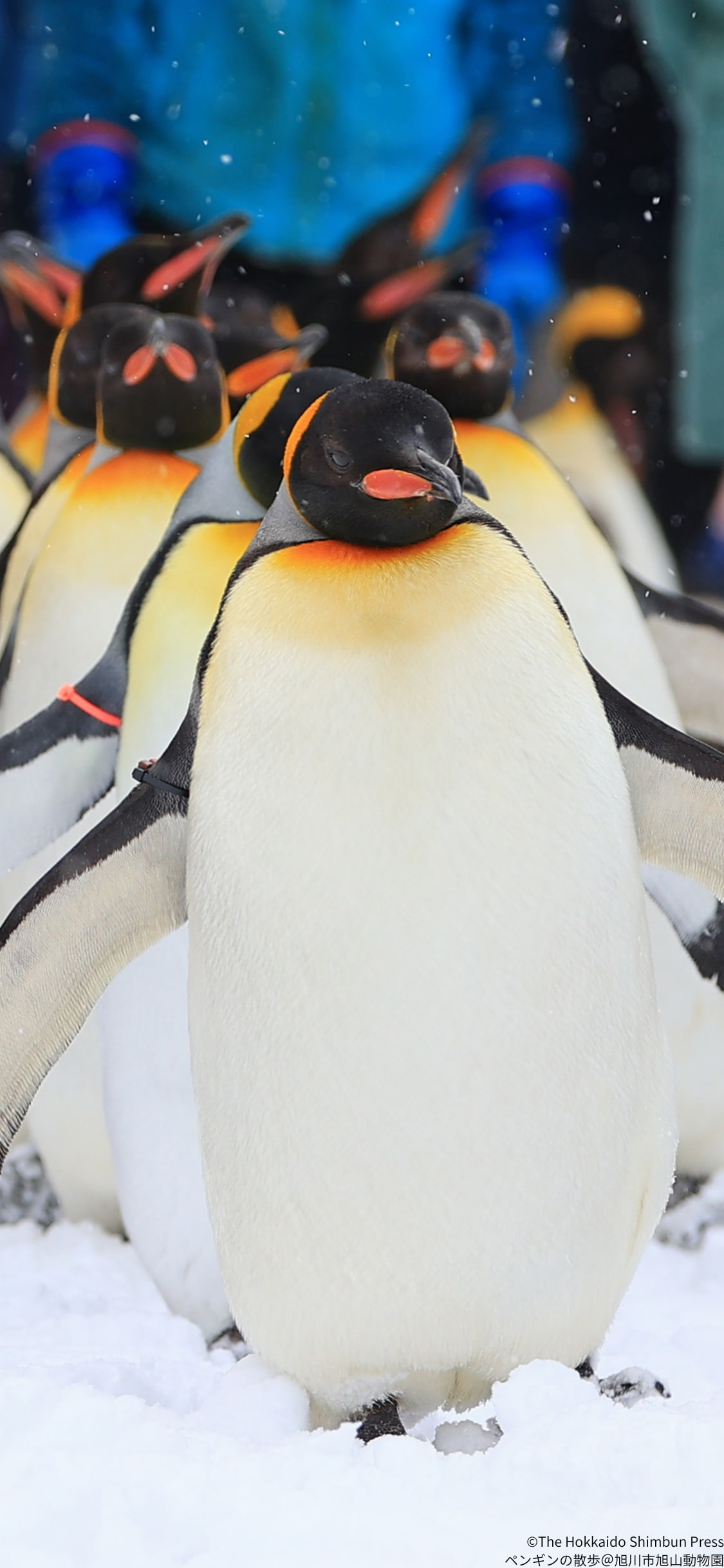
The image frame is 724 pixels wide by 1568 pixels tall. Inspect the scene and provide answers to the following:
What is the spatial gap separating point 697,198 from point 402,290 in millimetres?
2792

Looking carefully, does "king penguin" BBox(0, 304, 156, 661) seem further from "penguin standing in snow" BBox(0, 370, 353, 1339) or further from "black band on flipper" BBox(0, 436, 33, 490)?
"penguin standing in snow" BBox(0, 370, 353, 1339)

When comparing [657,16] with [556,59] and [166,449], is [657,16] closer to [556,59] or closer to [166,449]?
[556,59]

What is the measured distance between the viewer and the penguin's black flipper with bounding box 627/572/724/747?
6.59 ft

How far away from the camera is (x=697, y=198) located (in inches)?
223

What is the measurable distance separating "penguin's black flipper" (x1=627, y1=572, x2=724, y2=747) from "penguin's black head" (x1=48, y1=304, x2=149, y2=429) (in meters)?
0.78

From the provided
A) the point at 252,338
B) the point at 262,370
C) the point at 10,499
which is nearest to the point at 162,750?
the point at 262,370

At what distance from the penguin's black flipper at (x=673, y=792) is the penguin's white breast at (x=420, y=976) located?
8 cm

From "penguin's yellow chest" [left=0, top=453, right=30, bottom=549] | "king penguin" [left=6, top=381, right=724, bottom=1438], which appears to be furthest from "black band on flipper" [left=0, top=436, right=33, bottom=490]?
"king penguin" [left=6, top=381, right=724, bottom=1438]

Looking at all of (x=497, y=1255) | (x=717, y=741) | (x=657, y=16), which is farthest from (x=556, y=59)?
(x=497, y=1255)

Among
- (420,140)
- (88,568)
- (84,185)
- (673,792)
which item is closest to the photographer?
(673,792)

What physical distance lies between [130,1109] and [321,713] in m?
0.65

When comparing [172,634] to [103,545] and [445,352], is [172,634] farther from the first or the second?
[445,352]

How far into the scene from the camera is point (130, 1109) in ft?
5.10

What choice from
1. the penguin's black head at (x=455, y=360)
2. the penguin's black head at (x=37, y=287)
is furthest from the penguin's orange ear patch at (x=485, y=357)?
Result: the penguin's black head at (x=37, y=287)
